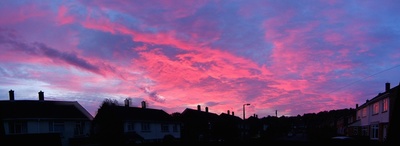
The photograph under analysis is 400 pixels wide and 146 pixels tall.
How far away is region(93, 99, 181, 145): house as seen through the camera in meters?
35.3

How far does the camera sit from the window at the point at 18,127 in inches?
1414

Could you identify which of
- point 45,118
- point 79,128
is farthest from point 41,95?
point 79,128

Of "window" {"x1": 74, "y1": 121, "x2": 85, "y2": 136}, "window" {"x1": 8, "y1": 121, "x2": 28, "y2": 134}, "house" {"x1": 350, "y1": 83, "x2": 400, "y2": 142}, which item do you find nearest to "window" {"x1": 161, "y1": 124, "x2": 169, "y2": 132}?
"window" {"x1": 74, "y1": 121, "x2": 85, "y2": 136}

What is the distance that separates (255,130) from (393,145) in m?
99.4

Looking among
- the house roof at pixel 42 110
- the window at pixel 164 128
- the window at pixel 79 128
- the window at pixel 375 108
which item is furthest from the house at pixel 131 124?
the window at pixel 375 108

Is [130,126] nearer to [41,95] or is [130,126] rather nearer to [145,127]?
[145,127]

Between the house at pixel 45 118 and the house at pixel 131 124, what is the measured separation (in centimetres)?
250

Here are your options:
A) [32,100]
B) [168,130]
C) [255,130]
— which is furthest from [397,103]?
[255,130]

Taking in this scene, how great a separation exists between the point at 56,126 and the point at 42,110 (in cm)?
264

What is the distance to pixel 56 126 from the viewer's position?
38.9m

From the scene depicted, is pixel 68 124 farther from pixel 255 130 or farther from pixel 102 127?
pixel 255 130

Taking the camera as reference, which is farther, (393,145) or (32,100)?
(32,100)

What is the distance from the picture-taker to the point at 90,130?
138 feet

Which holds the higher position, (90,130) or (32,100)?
(32,100)
